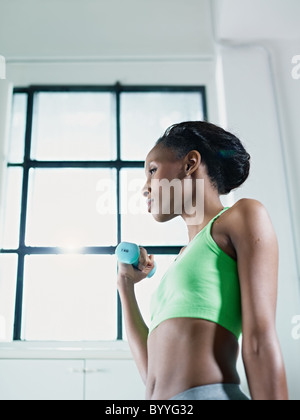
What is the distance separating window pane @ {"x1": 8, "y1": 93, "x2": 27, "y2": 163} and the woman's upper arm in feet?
6.27

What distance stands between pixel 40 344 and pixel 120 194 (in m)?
0.85

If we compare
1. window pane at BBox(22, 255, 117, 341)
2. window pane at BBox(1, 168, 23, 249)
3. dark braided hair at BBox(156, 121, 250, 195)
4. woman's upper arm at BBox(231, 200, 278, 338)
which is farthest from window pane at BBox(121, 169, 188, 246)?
woman's upper arm at BBox(231, 200, 278, 338)

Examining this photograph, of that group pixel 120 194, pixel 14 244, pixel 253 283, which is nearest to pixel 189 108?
pixel 120 194

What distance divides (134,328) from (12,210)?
4.94ft

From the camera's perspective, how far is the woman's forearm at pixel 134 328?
1.02m

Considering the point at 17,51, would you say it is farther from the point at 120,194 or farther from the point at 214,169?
the point at 214,169

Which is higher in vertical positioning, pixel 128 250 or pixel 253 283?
pixel 128 250

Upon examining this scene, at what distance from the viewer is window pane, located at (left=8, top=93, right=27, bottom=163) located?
2.47m

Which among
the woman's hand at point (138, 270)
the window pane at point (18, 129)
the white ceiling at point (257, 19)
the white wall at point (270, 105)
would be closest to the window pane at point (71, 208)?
the window pane at point (18, 129)

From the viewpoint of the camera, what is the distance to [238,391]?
728 millimetres

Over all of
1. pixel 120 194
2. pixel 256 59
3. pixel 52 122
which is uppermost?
pixel 256 59

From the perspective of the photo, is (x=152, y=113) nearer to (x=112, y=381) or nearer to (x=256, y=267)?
(x=112, y=381)

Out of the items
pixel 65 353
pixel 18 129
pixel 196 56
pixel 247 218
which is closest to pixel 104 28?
pixel 196 56
